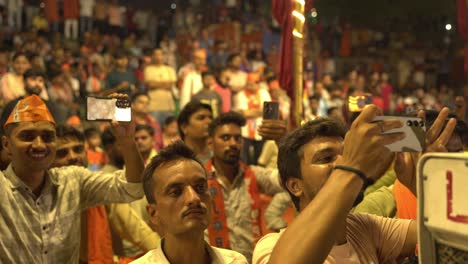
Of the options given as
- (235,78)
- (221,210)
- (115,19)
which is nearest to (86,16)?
(115,19)

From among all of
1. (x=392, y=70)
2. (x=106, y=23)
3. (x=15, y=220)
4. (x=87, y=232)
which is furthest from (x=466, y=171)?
(x=392, y=70)

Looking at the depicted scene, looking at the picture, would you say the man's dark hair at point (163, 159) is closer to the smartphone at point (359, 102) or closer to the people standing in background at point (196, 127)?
Result: the smartphone at point (359, 102)

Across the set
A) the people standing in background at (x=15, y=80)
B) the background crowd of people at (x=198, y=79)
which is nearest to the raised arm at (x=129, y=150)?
the background crowd of people at (x=198, y=79)

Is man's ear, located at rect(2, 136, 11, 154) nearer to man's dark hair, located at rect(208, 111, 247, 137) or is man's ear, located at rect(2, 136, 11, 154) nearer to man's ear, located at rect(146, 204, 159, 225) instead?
man's ear, located at rect(146, 204, 159, 225)

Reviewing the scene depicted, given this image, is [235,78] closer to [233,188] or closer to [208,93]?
[208,93]

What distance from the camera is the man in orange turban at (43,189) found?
3094mm

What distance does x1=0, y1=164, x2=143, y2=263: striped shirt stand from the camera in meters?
3.08

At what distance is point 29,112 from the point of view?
3.25 meters

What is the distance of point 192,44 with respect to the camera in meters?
14.8

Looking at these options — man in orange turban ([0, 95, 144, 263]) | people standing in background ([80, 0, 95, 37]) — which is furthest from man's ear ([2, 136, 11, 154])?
people standing in background ([80, 0, 95, 37])

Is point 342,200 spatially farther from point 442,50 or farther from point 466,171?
point 442,50

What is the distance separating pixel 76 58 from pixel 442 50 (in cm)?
1075

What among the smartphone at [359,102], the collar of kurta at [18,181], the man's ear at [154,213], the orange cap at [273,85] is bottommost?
the man's ear at [154,213]

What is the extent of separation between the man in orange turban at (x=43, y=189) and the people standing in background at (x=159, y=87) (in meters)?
6.60
